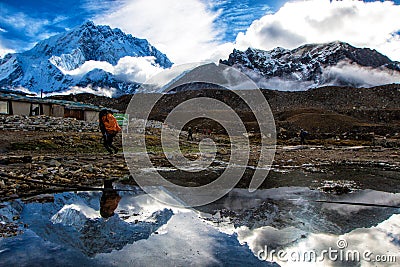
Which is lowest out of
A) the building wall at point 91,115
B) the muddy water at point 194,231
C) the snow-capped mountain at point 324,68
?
the muddy water at point 194,231

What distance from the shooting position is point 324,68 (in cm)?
18175

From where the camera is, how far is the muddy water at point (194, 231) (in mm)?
3764

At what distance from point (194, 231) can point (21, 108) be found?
34.1m

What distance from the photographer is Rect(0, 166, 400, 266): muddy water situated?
3.76 metres

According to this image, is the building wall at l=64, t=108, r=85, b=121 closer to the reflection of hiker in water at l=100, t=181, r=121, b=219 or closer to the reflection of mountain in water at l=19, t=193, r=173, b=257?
the reflection of hiker in water at l=100, t=181, r=121, b=219

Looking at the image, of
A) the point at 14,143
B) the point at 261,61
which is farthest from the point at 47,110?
the point at 261,61

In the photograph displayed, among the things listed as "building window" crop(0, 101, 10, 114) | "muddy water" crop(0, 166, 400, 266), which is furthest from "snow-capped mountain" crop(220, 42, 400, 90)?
"muddy water" crop(0, 166, 400, 266)

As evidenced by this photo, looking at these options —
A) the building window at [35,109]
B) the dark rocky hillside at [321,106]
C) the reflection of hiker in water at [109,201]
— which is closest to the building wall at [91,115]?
the building window at [35,109]

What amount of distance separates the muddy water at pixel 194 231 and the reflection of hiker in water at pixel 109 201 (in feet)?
0.17

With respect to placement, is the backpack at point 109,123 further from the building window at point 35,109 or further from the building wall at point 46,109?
the building wall at point 46,109

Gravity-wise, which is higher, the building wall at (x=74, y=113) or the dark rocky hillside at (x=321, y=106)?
the dark rocky hillside at (x=321, y=106)

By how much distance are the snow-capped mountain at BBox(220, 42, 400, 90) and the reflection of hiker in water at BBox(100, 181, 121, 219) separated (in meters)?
168

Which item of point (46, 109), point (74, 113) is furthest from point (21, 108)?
point (74, 113)

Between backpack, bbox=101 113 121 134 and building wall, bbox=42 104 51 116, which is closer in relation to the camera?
backpack, bbox=101 113 121 134
